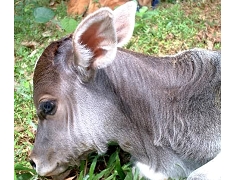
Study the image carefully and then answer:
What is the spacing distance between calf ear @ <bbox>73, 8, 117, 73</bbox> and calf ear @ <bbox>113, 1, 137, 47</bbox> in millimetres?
287

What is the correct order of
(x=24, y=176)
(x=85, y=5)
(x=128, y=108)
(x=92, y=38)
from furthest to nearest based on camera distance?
(x=85, y=5)
(x=24, y=176)
(x=128, y=108)
(x=92, y=38)

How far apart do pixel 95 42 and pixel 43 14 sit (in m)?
2.16

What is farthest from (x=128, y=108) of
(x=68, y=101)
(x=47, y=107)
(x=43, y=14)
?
A: (x=43, y=14)

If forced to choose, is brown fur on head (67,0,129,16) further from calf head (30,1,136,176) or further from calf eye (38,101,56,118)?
calf eye (38,101,56,118)

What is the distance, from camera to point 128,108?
9.25 feet

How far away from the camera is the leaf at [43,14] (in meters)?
4.45

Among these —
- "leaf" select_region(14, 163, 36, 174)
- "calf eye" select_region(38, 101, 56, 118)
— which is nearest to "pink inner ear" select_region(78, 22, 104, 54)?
"calf eye" select_region(38, 101, 56, 118)

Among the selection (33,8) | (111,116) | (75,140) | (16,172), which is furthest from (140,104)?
(33,8)

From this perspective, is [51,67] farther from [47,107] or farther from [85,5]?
[85,5]

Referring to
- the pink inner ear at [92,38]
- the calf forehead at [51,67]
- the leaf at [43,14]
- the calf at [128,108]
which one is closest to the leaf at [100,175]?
the calf at [128,108]

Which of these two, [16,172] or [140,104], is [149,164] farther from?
[16,172]

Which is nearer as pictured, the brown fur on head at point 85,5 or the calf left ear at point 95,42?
the calf left ear at point 95,42

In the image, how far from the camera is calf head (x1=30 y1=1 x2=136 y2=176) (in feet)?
8.55

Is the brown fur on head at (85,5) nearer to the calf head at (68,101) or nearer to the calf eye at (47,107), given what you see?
the calf head at (68,101)
